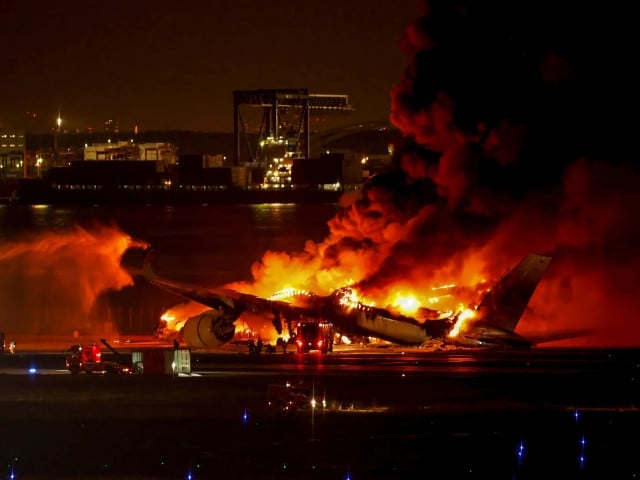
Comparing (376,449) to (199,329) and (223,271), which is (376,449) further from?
(223,271)

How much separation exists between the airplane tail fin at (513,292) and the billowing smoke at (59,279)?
1174 inches

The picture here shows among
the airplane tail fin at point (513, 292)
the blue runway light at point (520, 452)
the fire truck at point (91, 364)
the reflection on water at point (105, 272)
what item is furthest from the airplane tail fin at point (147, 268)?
the blue runway light at point (520, 452)

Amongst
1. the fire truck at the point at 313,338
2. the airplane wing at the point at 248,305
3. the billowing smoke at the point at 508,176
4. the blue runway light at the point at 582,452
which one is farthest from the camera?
the billowing smoke at the point at 508,176

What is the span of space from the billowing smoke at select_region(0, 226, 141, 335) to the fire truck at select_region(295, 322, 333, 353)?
76.4 feet

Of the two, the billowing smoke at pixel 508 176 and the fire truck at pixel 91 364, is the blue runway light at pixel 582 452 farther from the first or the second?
the billowing smoke at pixel 508 176

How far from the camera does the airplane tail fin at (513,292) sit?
5178 cm

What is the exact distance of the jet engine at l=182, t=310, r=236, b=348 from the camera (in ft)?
181

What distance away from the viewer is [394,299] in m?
56.4

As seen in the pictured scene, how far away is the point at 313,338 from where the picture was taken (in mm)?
53656

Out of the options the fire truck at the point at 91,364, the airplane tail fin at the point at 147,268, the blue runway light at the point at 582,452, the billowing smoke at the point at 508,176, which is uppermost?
the billowing smoke at the point at 508,176

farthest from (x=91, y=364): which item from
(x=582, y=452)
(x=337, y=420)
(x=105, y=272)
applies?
(x=105, y=272)

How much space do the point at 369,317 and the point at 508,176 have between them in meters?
13.1

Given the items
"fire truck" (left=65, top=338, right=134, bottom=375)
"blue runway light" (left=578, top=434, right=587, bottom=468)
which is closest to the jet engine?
"fire truck" (left=65, top=338, right=134, bottom=375)

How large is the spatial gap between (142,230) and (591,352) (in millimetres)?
147595
